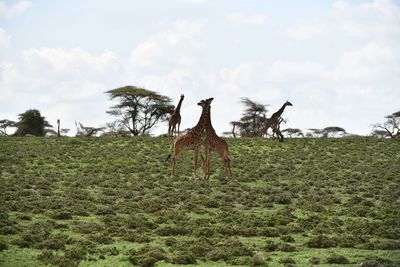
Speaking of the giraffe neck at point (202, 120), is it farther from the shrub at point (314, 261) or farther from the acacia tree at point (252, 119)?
the acacia tree at point (252, 119)

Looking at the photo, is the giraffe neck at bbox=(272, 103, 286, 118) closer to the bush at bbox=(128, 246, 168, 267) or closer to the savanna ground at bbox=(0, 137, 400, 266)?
the savanna ground at bbox=(0, 137, 400, 266)

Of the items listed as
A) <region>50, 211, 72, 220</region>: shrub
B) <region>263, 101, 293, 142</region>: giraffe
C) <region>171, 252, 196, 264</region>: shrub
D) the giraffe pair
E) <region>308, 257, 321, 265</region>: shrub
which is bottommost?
<region>308, 257, 321, 265</region>: shrub

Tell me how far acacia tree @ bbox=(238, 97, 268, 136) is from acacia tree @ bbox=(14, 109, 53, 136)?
2142 cm

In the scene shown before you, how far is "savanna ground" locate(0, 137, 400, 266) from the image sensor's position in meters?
14.6

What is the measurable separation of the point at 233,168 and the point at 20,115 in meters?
33.7

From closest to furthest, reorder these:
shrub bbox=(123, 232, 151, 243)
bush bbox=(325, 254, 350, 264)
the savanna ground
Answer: bush bbox=(325, 254, 350, 264) → the savanna ground → shrub bbox=(123, 232, 151, 243)

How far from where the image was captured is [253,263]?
13703 mm

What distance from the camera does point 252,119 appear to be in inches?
2579

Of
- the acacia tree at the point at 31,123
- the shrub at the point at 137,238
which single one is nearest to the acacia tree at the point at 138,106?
the acacia tree at the point at 31,123

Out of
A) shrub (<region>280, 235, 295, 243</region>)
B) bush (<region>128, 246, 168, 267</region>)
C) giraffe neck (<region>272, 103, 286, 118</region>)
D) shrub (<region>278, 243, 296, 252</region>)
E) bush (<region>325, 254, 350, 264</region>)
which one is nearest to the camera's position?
bush (<region>128, 246, 168, 267</region>)

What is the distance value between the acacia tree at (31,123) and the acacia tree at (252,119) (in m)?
21.4

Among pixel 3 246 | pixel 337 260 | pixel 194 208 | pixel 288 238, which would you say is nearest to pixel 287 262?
pixel 337 260

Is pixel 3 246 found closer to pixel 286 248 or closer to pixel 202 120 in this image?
pixel 286 248

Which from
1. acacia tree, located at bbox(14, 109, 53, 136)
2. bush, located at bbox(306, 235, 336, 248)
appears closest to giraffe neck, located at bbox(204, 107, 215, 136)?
bush, located at bbox(306, 235, 336, 248)
